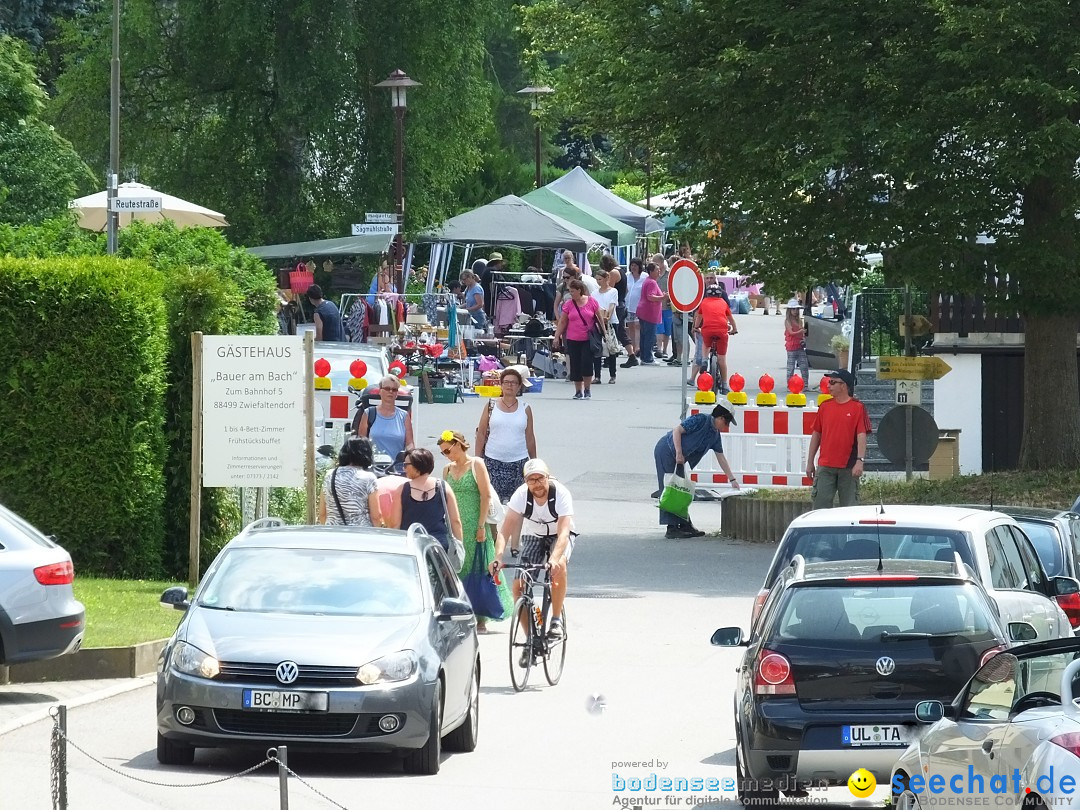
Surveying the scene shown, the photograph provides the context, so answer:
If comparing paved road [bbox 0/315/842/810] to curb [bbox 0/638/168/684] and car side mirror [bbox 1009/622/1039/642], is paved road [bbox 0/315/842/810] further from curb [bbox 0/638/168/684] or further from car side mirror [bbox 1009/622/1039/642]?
car side mirror [bbox 1009/622/1039/642]

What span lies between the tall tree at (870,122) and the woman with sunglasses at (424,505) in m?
7.41

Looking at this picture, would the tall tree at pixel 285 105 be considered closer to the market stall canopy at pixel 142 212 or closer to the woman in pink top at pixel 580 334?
the market stall canopy at pixel 142 212

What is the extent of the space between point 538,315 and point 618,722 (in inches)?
1126

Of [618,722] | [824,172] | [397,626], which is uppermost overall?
[824,172]

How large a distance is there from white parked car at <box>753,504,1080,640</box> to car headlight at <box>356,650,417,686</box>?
7.05 feet

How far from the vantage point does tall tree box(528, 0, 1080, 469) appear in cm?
1986

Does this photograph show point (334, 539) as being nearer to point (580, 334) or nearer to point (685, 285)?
point (685, 285)

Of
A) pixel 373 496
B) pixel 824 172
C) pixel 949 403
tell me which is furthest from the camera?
pixel 949 403

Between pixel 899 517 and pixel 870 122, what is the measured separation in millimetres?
9502

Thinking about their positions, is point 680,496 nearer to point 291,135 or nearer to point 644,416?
point 644,416

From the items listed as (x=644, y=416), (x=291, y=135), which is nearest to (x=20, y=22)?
(x=291, y=135)

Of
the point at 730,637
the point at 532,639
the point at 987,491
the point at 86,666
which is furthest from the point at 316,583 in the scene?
the point at 987,491

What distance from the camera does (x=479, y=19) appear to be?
4884cm

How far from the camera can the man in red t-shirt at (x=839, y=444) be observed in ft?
62.8
